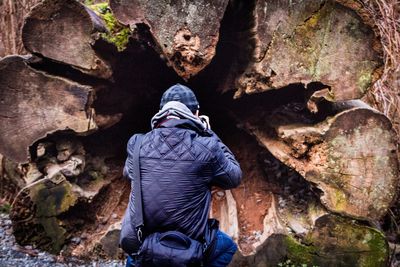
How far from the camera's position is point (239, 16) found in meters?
2.82

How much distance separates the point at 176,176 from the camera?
196 centimetres

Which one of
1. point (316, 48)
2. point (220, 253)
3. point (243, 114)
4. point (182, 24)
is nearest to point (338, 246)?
point (220, 253)

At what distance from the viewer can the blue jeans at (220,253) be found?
2.17m

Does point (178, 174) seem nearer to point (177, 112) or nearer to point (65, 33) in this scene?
point (177, 112)

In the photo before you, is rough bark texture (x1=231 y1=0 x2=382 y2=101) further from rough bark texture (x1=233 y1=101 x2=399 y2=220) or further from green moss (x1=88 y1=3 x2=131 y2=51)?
green moss (x1=88 y1=3 x2=131 y2=51)

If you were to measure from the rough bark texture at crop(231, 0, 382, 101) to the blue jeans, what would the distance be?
109cm

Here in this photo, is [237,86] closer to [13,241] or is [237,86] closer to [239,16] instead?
[239,16]

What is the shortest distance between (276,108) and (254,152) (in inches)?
22.8

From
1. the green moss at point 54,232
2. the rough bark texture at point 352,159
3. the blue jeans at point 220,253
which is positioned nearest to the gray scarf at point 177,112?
the blue jeans at point 220,253

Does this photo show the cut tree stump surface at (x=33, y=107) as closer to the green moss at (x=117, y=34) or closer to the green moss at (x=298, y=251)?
Result: the green moss at (x=117, y=34)

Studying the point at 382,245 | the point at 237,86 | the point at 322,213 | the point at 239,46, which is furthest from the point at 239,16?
the point at 382,245

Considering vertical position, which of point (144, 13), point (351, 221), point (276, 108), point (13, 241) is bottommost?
point (13, 241)

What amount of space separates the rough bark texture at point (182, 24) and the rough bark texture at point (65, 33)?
291 mm

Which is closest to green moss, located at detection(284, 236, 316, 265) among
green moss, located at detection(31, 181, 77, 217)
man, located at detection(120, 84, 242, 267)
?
man, located at detection(120, 84, 242, 267)
